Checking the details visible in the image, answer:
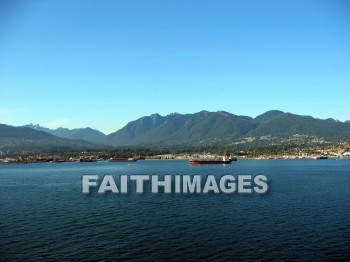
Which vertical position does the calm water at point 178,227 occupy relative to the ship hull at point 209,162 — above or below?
below

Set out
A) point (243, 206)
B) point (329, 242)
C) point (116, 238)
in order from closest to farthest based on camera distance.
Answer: point (329, 242) → point (116, 238) → point (243, 206)

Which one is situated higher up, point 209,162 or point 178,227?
point 209,162

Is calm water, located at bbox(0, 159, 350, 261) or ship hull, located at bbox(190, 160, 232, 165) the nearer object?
calm water, located at bbox(0, 159, 350, 261)

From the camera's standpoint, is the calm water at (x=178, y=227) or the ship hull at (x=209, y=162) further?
the ship hull at (x=209, y=162)

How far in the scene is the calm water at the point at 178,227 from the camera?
105ft

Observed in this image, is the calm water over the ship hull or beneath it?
→ beneath

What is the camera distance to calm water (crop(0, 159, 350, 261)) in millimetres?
31938

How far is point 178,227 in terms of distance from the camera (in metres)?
40.4

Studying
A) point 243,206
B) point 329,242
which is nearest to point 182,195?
point 243,206

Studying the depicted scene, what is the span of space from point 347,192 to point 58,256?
167ft

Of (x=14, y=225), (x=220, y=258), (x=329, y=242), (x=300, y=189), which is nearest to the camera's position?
(x=220, y=258)

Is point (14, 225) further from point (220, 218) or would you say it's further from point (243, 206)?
point (243, 206)

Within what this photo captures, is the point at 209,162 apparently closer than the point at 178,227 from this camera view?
No

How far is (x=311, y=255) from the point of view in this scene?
30859 millimetres
